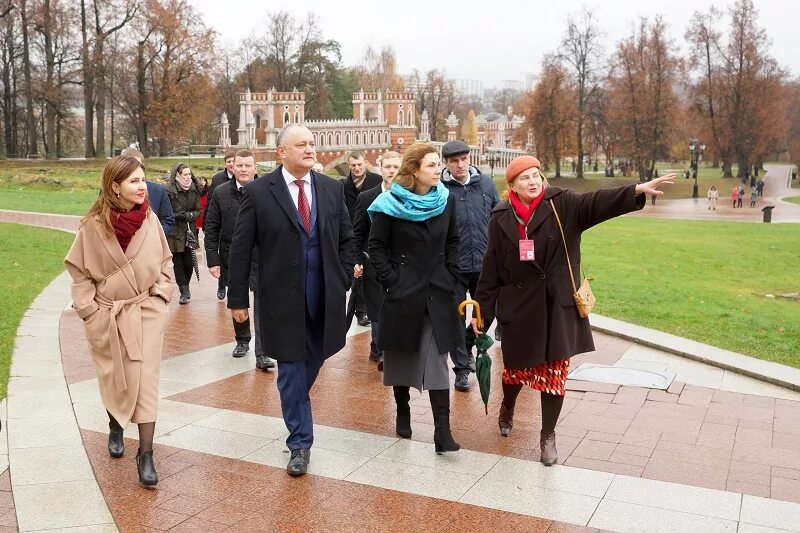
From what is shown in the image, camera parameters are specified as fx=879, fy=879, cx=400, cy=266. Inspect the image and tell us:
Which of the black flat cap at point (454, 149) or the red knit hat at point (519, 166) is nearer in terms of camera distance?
the red knit hat at point (519, 166)

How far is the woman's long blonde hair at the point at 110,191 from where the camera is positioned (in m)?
4.97

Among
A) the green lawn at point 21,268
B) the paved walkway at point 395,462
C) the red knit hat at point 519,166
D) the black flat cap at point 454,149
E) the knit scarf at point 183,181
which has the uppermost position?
the black flat cap at point 454,149

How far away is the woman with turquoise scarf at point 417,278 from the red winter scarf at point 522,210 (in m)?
0.46

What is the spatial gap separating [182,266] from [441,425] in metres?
6.85

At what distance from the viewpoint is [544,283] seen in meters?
5.32

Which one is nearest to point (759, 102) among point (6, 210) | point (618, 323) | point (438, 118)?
point (438, 118)

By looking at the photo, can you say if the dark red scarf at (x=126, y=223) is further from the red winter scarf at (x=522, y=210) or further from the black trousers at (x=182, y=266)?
the black trousers at (x=182, y=266)

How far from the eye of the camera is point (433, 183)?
5.57 metres

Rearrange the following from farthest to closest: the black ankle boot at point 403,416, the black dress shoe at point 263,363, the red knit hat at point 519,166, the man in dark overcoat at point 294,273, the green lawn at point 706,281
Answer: the green lawn at point 706,281
the black dress shoe at point 263,363
the black ankle boot at point 403,416
the red knit hat at point 519,166
the man in dark overcoat at point 294,273

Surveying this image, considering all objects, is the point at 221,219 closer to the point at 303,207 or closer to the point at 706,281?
the point at 303,207

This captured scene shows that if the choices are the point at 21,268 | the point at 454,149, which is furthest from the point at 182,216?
the point at 454,149

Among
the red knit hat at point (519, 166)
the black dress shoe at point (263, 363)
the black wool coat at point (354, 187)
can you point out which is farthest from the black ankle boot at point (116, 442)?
the black wool coat at point (354, 187)

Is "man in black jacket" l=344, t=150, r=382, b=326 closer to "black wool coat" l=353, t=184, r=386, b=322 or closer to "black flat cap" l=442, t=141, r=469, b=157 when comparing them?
"black wool coat" l=353, t=184, r=386, b=322

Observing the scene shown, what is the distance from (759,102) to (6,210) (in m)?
54.4
